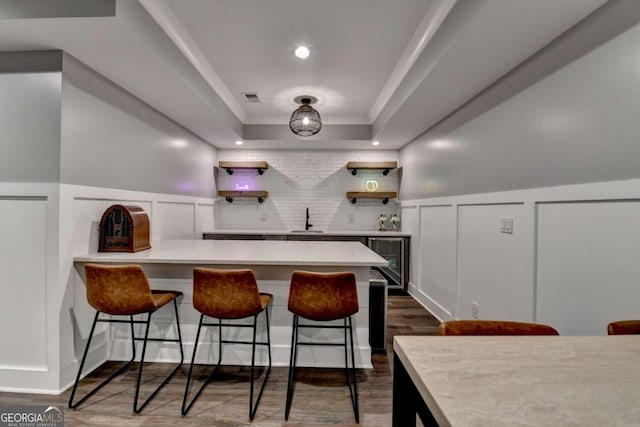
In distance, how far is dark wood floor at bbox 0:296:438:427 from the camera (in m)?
1.64

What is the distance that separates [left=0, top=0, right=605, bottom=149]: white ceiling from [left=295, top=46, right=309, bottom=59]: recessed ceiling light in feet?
0.22

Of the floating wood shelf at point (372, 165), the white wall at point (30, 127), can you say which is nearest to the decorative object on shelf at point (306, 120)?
the white wall at point (30, 127)

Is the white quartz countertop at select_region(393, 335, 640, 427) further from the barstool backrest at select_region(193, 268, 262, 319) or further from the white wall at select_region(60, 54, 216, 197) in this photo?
the white wall at select_region(60, 54, 216, 197)

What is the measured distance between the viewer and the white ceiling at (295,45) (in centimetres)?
158

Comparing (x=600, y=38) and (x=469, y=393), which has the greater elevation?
(x=600, y=38)

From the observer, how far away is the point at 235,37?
2268mm

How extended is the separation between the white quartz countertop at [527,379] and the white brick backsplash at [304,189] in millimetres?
4094

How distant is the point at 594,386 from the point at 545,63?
1.95 meters

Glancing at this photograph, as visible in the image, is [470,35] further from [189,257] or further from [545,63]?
[189,257]

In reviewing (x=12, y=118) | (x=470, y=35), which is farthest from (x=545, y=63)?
(x=12, y=118)

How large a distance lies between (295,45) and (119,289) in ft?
7.46

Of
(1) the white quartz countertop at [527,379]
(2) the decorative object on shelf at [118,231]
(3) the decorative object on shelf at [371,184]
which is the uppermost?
(3) the decorative object on shelf at [371,184]

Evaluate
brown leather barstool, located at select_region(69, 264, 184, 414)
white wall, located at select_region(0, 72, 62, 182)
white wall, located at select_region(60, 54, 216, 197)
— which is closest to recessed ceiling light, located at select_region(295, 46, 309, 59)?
white wall, located at select_region(60, 54, 216, 197)

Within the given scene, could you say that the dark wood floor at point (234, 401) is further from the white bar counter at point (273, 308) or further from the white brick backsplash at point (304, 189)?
the white brick backsplash at point (304, 189)
